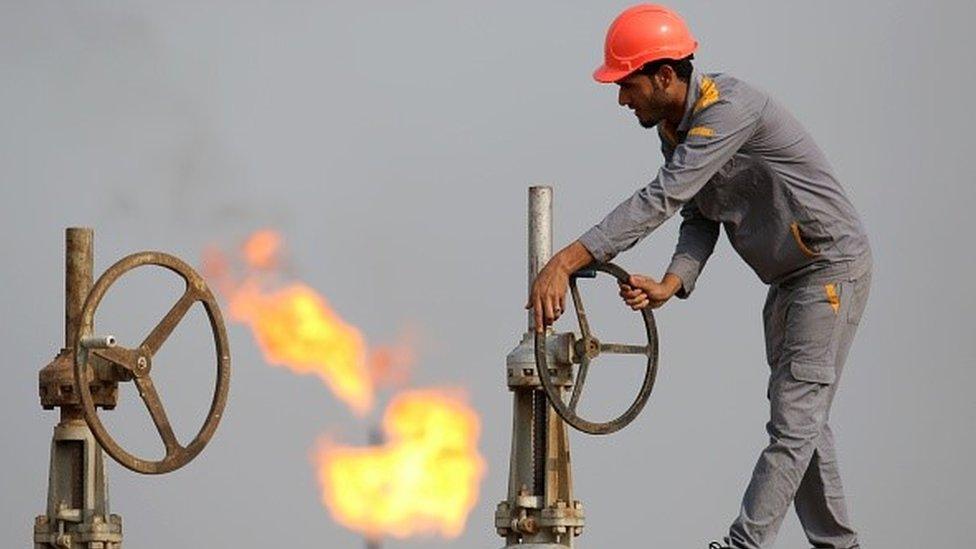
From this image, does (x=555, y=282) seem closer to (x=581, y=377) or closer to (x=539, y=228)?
(x=581, y=377)

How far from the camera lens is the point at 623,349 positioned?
13.5 metres

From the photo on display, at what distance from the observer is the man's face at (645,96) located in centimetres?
1175

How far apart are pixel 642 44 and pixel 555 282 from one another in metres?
1.13

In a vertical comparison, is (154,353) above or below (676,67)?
below

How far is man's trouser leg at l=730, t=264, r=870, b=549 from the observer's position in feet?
37.7

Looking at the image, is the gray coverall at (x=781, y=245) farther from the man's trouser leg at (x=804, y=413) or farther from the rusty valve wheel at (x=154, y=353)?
the rusty valve wheel at (x=154, y=353)

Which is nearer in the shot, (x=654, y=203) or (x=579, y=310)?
(x=654, y=203)

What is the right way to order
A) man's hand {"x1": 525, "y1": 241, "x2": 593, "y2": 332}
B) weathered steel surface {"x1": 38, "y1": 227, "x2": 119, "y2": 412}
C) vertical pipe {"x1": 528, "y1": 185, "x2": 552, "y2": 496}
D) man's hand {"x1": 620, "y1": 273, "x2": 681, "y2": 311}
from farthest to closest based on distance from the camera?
1. vertical pipe {"x1": 528, "y1": 185, "x2": 552, "y2": 496}
2. weathered steel surface {"x1": 38, "y1": 227, "x2": 119, "y2": 412}
3. man's hand {"x1": 620, "y1": 273, "x2": 681, "y2": 311}
4. man's hand {"x1": 525, "y1": 241, "x2": 593, "y2": 332}

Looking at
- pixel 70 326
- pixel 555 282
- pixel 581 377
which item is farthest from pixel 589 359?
pixel 70 326

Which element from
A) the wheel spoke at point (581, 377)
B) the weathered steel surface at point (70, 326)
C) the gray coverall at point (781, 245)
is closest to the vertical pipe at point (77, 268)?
the weathered steel surface at point (70, 326)

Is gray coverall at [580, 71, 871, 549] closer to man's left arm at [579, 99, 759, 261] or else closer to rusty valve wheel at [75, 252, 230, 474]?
man's left arm at [579, 99, 759, 261]

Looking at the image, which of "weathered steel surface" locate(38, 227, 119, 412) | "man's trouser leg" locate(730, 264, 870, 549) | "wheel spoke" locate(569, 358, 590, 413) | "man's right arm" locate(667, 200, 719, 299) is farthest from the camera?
"weathered steel surface" locate(38, 227, 119, 412)

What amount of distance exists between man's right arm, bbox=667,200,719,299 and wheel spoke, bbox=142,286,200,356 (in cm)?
294

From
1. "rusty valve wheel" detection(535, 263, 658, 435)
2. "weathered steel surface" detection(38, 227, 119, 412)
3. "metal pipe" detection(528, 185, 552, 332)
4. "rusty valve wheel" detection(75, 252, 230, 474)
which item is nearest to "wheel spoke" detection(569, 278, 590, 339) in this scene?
"rusty valve wheel" detection(535, 263, 658, 435)
